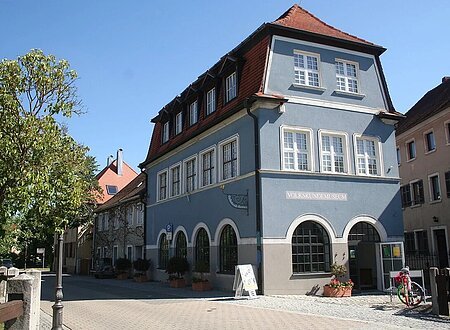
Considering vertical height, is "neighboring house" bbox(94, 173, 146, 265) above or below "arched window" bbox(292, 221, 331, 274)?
above

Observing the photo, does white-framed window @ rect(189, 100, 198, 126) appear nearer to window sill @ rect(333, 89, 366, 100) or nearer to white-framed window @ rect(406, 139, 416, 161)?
window sill @ rect(333, 89, 366, 100)

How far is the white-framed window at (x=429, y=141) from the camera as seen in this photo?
31016 millimetres

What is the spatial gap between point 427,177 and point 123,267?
22265mm

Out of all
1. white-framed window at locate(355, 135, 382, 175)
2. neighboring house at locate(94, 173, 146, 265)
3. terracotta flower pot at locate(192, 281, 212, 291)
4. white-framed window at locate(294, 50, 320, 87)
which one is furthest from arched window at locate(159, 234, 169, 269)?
white-framed window at locate(294, 50, 320, 87)

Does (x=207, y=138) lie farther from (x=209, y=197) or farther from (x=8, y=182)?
(x=8, y=182)

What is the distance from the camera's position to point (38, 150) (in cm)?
1083

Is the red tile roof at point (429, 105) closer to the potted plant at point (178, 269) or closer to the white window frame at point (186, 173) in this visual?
the white window frame at point (186, 173)

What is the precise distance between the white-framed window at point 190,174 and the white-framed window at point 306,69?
7.61m

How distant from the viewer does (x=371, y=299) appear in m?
17.8

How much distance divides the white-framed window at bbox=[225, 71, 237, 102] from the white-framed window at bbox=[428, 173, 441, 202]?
15.2m

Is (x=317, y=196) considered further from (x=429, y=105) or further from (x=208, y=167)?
(x=429, y=105)

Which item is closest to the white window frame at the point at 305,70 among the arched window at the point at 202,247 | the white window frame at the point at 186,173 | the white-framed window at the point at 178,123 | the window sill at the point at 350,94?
the window sill at the point at 350,94

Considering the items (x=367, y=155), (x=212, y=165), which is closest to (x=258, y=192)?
(x=212, y=165)

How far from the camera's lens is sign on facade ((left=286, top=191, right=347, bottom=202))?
20.0 metres
